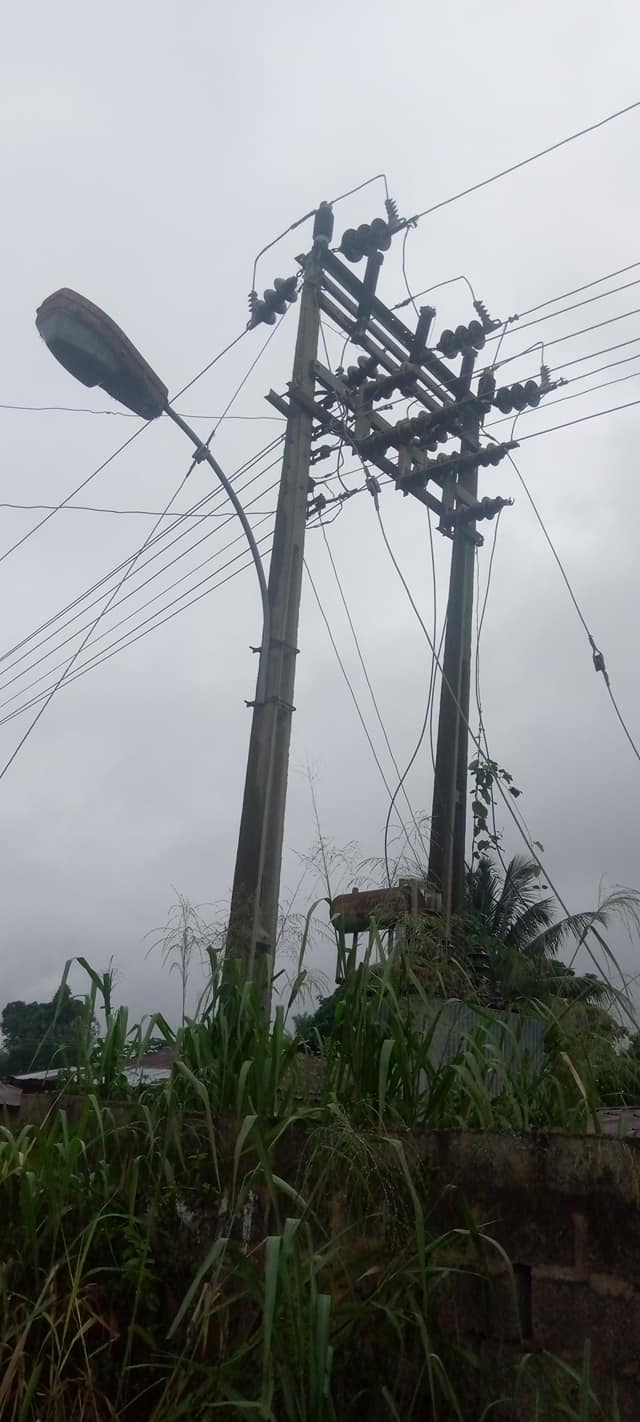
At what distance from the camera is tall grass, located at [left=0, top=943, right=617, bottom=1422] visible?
3043 mm

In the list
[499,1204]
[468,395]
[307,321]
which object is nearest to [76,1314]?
[499,1204]

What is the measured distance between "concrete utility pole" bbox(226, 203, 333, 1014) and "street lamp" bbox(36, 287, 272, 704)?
122 millimetres

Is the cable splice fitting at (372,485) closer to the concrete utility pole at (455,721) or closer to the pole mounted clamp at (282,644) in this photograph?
the concrete utility pole at (455,721)

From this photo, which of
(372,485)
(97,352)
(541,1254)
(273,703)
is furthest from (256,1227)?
(372,485)

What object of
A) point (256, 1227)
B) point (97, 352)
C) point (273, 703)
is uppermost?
point (97, 352)

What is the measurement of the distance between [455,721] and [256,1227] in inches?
222

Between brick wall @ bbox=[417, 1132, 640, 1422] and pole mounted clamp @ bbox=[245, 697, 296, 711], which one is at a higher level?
pole mounted clamp @ bbox=[245, 697, 296, 711]

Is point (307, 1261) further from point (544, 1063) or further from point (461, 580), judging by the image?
point (461, 580)

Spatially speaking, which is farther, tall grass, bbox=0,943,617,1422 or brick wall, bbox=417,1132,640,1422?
tall grass, bbox=0,943,617,1422

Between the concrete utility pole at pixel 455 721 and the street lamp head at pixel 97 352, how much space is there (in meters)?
2.69

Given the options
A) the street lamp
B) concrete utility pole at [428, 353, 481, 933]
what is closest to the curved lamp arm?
the street lamp

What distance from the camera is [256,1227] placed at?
11.7 ft

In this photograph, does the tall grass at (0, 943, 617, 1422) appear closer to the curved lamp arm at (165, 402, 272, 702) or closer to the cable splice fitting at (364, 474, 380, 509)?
the curved lamp arm at (165, 402, 272, 702)

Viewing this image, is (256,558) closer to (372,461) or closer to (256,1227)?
(372,461)
